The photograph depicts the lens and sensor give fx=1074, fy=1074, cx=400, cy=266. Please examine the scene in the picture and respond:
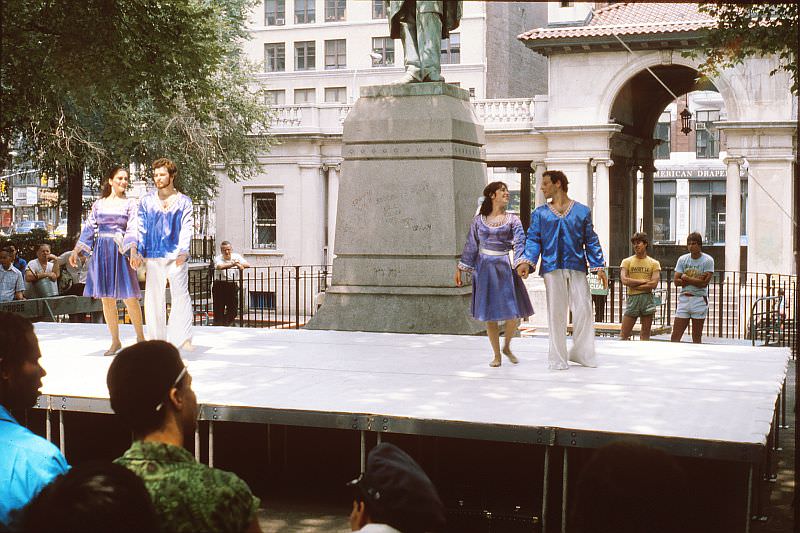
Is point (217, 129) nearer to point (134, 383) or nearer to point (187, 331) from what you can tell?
point (187, 331)

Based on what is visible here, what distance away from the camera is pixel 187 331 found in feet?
35.7

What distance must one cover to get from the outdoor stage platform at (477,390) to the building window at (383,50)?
160 feet

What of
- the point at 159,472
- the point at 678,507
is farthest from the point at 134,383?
the point at 678,507

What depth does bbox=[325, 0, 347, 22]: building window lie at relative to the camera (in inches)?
2411

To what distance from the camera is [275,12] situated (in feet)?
206

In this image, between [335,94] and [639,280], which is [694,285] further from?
[335,94]

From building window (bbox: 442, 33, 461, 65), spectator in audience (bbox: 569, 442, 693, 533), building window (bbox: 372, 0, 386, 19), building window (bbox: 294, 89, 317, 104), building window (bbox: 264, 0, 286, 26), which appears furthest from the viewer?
building window (bbox: 264, 0, 286, 26)

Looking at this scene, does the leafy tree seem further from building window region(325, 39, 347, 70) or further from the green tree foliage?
building window region(325, 39, 347, 70)

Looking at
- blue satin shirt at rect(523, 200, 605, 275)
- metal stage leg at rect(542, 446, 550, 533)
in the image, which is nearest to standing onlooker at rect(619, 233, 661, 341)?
blue satin shirt at rect(523, 200, 605, 275)

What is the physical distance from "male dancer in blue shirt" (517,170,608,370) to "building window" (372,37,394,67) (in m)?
50.1

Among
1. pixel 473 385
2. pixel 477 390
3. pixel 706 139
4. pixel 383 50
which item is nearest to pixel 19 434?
pixel 477 390

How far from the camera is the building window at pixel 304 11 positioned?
6200cm

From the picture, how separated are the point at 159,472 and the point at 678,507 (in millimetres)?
1568

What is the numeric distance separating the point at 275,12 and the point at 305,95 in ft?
17.7
